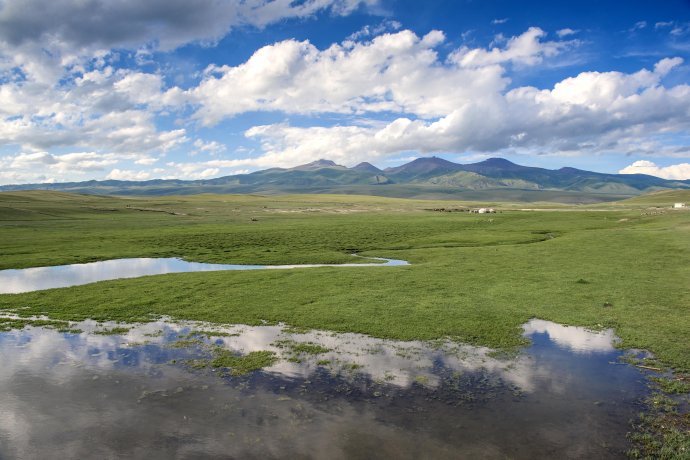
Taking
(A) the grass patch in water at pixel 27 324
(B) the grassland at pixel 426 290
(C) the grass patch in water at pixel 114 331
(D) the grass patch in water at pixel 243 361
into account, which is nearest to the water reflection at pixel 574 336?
(B) the grassland at pixel 426 290

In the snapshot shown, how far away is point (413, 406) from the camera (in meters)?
16.5

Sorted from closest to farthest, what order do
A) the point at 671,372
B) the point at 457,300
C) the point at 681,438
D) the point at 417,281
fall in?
the point at 681,438, the point at 671,372, the point at 457,300, the point at 417,281

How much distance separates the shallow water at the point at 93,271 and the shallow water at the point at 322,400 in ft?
67.8

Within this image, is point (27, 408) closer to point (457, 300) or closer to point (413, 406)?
point (413, 406)

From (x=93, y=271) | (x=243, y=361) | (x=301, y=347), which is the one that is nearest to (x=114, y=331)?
(x=243, y=361)

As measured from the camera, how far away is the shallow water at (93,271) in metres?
41.3

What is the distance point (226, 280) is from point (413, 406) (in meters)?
27.7

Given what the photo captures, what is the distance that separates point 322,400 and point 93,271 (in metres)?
42.7

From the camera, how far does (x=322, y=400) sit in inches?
672

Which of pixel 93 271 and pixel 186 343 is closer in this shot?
pixel 186 343

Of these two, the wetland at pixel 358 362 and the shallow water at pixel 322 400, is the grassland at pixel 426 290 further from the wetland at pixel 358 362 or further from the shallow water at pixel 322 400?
the shallow water at pixel 322 400

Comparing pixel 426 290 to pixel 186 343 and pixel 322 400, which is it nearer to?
pixel 186 343

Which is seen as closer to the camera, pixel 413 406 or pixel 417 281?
pixel 413 406

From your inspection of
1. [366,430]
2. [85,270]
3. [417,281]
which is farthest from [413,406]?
[85,270]
